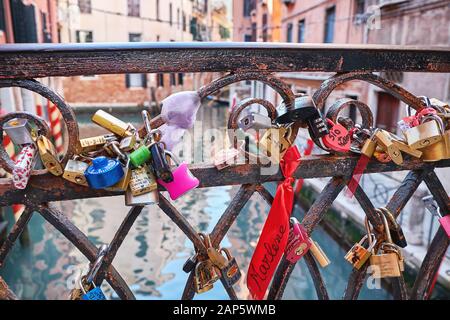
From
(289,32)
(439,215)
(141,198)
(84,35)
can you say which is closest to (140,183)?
(141,198)

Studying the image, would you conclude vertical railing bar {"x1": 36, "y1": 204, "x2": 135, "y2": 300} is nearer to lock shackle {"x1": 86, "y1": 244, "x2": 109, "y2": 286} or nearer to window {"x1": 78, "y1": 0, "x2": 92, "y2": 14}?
lock shackle {"x1": 86, "y1": 244, "x2": 109, "y2": 286}

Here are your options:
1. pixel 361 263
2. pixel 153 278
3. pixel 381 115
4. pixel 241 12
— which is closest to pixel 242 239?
pixel 153 278

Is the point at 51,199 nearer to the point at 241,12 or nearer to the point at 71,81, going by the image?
the point at 241,12

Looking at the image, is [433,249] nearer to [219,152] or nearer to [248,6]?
[219,152]

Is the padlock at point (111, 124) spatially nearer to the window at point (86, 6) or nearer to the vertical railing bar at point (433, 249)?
the vertical railing bar at point (433, 249)

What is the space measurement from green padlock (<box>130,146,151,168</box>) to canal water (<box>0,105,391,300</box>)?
3.90 meters

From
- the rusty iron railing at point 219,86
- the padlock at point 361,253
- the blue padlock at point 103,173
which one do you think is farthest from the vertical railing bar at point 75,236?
the padlock at point 361,253

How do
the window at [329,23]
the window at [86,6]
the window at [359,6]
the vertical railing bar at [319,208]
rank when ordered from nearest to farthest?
1. the vertical railing bar at [319,208]
2. the window at [359,6]
3. the window at [329,23]
4. the window at [86,6]

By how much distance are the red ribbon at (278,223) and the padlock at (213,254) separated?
9 centimetres

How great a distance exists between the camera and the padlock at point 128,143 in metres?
0.78

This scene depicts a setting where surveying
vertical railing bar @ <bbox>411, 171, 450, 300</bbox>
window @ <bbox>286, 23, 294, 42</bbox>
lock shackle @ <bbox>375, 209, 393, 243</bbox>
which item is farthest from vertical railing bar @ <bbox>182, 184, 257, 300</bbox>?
window @ <bbox>286, 23, 294, 42</bbox>

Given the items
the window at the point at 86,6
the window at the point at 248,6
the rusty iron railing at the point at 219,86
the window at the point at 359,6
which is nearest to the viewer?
the rusty iron railing at the point at 219,86

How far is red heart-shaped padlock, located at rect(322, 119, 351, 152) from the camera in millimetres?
888

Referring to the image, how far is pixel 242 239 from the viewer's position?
7.36m
